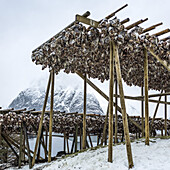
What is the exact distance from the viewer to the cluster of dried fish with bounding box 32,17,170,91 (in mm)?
5699

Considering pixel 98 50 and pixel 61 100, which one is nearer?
pixel 98 50

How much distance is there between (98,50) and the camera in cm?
648

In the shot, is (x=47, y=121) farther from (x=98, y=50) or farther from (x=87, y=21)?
(x=87, y=21)

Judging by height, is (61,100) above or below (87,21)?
below

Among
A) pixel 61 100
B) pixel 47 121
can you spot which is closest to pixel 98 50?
pixel 47 121

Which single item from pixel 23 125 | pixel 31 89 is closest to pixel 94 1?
pixel 23 125

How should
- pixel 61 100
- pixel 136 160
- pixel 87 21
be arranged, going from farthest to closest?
1. pixel 61 100
2. pixel 87 21
3. pixel 136 160

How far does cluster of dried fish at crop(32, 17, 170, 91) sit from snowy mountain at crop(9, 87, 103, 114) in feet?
95.4

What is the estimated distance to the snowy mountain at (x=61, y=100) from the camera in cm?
3819

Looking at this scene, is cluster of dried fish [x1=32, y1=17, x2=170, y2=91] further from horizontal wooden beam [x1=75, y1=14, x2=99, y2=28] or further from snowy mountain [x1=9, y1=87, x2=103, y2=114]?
snowy mountain [x1=9, y1=87, x2=103, y2=114]

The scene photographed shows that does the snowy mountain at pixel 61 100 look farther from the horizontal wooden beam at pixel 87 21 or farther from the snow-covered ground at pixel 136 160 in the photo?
the horizontal wooden beam at pixel 87 21

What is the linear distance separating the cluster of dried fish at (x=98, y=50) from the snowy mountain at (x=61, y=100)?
2908cm

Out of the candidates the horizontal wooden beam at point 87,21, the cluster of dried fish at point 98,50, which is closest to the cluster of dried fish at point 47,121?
the cluster of dried fish at point 98,50

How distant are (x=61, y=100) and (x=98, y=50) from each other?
113ft
